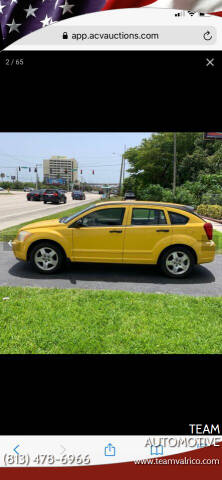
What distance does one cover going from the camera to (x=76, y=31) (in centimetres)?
213

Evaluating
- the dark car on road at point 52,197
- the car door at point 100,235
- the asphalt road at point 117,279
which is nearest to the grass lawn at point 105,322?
the asphalt road at point 117,279

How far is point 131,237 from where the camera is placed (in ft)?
16.8

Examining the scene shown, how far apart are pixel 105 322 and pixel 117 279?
6.27 feet

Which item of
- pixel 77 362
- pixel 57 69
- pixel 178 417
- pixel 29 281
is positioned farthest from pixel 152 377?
pixel 29 281

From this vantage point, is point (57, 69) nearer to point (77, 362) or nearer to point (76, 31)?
point (76, 31)

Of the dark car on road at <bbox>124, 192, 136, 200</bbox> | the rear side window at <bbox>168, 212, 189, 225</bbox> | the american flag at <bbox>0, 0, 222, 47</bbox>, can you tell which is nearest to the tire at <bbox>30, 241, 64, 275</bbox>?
the rear side window at <bbox>168, 212, 189, 225</bbox>

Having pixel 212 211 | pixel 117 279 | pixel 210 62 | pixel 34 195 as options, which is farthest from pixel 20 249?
pixel 34 195

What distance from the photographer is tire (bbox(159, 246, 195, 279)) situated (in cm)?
518

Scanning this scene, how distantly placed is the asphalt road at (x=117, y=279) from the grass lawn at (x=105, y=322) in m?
0.38

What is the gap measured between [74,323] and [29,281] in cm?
204

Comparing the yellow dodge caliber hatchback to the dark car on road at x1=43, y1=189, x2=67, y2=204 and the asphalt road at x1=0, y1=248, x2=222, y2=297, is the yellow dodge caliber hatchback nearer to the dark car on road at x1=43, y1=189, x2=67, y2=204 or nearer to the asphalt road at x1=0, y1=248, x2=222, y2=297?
the asphalt road at x1=0, y1=248, x2=222, y2=297

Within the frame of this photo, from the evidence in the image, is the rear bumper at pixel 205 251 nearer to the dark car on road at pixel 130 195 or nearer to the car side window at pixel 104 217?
the car side window at pixel 104 217

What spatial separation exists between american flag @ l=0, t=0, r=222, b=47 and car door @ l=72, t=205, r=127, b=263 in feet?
11.0

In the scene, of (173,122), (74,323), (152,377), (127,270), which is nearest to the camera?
(152,377)
